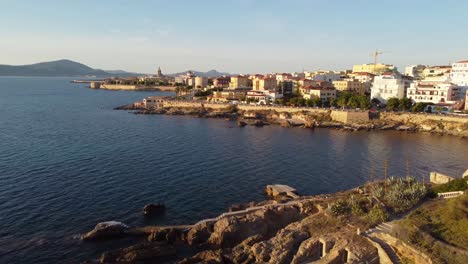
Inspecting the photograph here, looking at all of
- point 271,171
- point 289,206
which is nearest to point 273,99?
point 271,171

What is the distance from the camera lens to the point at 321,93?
3632 inches

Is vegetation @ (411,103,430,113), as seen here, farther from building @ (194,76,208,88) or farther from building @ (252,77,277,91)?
building @ (194,76,208,88)

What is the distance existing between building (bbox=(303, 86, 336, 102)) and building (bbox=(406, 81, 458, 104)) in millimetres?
17934

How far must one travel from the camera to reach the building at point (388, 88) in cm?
8712

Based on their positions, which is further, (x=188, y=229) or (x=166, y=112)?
(x=166, y=112)

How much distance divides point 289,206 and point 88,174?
2088 cm

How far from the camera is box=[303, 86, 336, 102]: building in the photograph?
92.1m

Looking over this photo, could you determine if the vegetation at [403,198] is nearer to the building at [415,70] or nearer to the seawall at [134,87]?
the building at [415,70]

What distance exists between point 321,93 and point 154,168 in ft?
207

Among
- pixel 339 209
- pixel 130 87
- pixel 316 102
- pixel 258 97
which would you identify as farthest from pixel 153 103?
pixel 130 87

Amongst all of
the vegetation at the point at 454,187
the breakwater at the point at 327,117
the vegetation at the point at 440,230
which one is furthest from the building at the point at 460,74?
the vegetation at the point at 440,230

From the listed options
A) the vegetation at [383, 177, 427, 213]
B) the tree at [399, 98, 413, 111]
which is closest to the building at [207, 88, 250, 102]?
the tree at [399, 98, 413, 111]

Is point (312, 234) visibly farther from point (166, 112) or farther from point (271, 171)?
point (166, 112)

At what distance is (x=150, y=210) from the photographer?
27.2 metres
